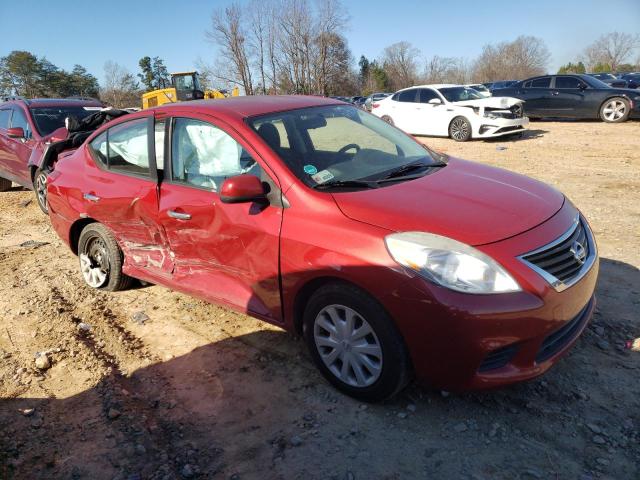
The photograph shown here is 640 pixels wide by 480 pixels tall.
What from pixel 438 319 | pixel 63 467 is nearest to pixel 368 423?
pixel 438 319

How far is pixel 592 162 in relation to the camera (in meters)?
9.32

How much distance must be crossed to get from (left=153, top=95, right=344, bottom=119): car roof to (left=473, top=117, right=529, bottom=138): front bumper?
9.52m

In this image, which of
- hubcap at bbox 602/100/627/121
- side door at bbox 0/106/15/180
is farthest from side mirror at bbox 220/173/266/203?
hubcap at bbox 602/100/627/121

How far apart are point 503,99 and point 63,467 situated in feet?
41.9

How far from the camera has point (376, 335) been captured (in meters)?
2.53

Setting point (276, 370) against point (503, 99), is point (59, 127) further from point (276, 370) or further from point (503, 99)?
point (503, 99)

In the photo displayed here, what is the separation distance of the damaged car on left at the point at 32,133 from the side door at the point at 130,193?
3519mm

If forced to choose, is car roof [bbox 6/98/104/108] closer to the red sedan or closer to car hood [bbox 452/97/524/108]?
the red sedan

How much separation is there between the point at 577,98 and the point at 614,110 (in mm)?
1064

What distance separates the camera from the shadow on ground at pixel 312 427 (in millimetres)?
2330

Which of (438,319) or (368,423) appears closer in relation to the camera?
(438,319)

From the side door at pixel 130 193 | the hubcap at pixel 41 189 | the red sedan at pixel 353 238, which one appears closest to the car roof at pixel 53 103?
the hubcap at pixel 41 189

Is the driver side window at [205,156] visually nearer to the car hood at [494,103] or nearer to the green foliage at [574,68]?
the car hood at [494,103]

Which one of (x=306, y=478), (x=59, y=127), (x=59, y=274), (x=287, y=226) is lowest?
(x=306, y=478)
